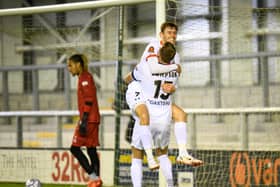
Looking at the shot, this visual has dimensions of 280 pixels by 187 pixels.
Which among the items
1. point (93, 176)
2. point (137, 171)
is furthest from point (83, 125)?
point (137, 171)

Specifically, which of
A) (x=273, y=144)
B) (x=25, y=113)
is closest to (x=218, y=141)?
(x=273, y=144)

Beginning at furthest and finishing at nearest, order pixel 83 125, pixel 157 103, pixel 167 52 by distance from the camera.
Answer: pixel 83 125, pixel 157 103, pixel 167 52

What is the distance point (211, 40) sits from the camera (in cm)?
961

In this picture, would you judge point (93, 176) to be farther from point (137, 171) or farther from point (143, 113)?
point (143, 113)

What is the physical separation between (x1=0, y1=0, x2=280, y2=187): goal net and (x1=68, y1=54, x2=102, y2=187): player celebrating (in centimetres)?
71

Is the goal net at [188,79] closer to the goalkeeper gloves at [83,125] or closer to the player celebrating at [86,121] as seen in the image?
the player celebrating at [86,121]

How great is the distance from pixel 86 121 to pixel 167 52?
1.69 m

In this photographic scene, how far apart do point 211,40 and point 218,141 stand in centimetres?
153

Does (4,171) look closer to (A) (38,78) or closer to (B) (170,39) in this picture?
(A) (38,78)

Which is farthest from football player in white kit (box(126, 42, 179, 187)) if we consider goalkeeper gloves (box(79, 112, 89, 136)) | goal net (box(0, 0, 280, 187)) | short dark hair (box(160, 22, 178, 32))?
goalkeeper gloves (box(79, 112, 89, 136))

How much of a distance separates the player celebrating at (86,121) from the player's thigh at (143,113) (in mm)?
1330

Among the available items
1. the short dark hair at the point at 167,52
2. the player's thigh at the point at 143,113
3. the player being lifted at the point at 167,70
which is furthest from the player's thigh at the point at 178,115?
the short dark hair at the point at 167,52

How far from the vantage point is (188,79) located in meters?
11.4

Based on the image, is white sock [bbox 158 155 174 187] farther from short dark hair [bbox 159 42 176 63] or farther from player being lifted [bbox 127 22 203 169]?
short dark hair [bbox 159 42 176 63]
